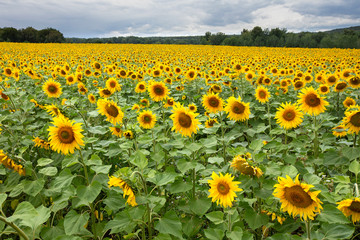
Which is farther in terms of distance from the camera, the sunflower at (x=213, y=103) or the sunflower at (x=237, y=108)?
the sunflower at (x=213, y=103)

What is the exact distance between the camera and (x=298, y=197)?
1.69 metres

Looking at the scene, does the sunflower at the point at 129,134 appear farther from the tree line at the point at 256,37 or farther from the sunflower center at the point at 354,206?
the tree line at the point at 256,37

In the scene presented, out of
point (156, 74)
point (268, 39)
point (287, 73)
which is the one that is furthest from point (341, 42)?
point (156, 74)

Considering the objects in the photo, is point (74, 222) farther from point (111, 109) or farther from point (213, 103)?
point (213, 103)

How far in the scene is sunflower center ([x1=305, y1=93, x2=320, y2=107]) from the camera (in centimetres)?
319

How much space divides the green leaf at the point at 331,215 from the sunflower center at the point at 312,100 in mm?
1742

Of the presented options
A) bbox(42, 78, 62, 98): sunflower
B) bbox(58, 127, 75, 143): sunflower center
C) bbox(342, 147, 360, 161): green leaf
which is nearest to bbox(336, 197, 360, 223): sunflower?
bbox(342, 147, 360, 161): green leaf

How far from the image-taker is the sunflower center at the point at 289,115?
3.15 metres

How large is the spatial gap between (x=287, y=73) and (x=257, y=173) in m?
7.21

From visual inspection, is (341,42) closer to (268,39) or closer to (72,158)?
(268,39)

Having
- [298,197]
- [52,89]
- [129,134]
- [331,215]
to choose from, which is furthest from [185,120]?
[52,89]

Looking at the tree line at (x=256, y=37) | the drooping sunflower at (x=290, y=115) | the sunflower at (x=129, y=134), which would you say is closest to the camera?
the sunflower at (x=129, y=134)

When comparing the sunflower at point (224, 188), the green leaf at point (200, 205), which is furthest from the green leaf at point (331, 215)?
the green leaf at point (200, 205)

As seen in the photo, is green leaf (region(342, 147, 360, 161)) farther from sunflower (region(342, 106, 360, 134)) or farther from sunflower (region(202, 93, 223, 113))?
sunflower (region(202, 93, 223, 113))
